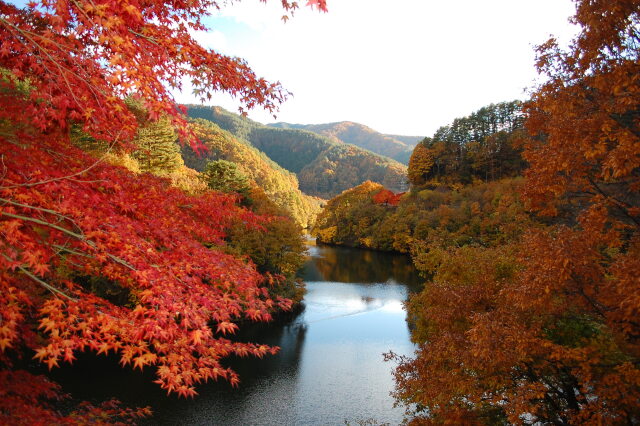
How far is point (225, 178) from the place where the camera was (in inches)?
1046

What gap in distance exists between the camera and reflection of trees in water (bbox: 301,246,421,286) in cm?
3164

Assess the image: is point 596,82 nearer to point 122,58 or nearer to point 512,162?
point 122,58

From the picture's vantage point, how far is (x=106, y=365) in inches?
579

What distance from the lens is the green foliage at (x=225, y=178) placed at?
2588 cm

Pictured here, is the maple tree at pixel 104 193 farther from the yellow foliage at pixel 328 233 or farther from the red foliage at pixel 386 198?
the yellow foliage at pixel 328 233

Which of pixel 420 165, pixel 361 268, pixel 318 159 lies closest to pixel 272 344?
pixel 361 268

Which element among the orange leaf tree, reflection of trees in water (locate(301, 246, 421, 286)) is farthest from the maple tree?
reflection of trees in water (locate(301, 246, 421, 286))

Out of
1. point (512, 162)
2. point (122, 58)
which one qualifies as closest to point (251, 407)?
point (122, 58)

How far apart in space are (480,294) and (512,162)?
4084 cm

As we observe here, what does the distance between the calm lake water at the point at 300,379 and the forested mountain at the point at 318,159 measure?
239 ft

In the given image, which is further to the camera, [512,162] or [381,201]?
[381,201]

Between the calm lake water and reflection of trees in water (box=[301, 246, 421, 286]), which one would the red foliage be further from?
the calm lake water

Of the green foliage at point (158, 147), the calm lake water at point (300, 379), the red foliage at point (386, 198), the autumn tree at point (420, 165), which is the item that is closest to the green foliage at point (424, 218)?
the red foliage at point (386, 198)

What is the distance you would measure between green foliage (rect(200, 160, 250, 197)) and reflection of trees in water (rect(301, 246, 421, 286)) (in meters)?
10.3
